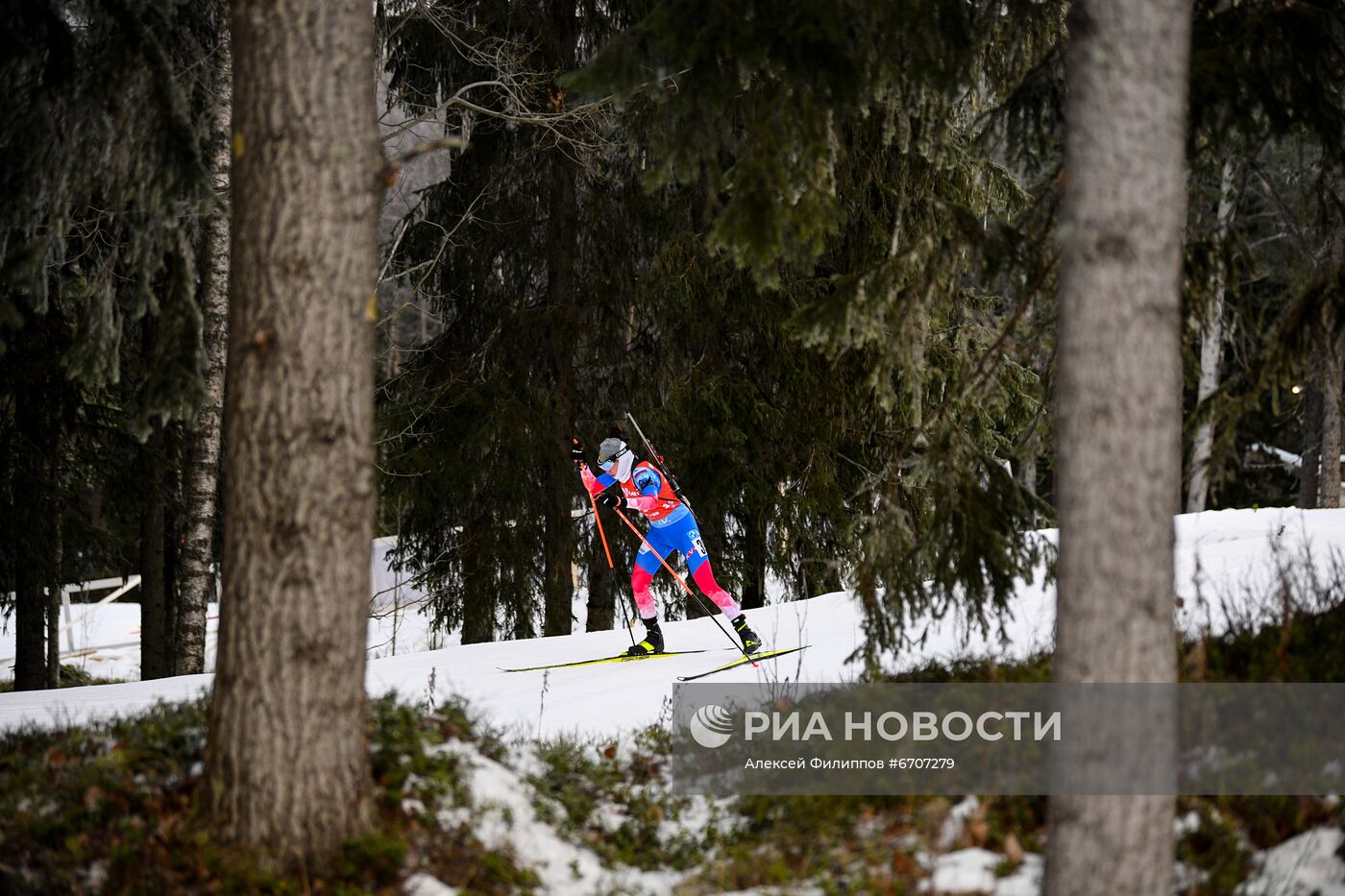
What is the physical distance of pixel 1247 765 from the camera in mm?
4594

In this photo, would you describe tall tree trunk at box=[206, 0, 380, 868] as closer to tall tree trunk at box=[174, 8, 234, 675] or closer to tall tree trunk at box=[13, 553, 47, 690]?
tall tree trunk at box=[174, 8, 234, 675]

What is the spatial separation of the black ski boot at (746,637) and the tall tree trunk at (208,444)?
541cm

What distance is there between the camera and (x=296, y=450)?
4176 mm

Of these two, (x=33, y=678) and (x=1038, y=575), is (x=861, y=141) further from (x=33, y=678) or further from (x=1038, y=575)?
(x=33, y=678)

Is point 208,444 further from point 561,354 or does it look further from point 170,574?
point 170,574

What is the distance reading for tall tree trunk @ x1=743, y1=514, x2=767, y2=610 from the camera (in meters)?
13.5

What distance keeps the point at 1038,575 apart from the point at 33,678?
11.9 m

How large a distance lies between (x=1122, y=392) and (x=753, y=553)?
10.1 m

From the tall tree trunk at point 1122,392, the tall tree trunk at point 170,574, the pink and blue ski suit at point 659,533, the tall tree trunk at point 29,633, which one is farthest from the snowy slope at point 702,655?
the tall tree trunk at point 170,574

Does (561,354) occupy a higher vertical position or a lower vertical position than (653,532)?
higher

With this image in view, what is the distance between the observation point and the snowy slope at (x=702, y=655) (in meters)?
7.10

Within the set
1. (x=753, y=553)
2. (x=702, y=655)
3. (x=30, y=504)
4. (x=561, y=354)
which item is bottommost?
(x=702, y=655)

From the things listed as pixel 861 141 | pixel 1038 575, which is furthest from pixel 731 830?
pixel 861 141

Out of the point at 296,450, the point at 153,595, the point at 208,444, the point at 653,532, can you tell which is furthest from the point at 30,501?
the point at 296,450
